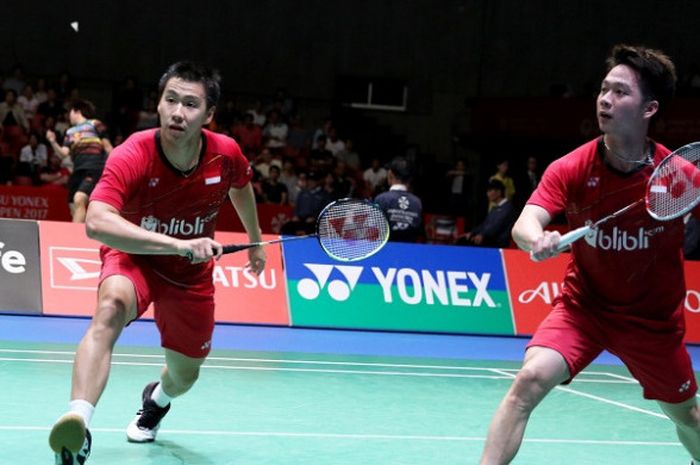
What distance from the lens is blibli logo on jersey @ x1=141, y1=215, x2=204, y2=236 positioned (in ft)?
15.5

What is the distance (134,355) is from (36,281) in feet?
7.12

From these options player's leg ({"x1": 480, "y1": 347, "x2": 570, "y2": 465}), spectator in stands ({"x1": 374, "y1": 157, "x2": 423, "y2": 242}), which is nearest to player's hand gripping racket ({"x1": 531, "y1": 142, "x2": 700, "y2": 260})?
player's leg ({"x1": 480, "y1": 347, "x2": 570, "y2": 465})

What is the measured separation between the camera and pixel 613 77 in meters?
4.00

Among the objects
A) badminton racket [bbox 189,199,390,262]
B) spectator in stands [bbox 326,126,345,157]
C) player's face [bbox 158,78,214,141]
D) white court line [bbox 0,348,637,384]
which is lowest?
white court line [bbox 0,348,637,384]

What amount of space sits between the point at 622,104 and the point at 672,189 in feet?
1.17

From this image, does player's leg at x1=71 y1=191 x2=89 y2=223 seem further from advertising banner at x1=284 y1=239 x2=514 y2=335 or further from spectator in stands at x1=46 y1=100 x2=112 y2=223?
advertising banner at x1=284 y1=239 x2=514 y2=335

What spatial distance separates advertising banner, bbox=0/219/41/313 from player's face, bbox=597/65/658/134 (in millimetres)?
6821

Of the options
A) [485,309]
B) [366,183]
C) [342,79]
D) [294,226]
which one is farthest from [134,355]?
[342,79]

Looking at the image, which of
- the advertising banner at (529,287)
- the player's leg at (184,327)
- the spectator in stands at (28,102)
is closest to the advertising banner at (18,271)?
the advertising banner at (529,287)

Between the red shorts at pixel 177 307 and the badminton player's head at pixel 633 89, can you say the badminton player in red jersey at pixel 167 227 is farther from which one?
the badminton player's head at pixel 633 89

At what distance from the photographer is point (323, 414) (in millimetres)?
6172

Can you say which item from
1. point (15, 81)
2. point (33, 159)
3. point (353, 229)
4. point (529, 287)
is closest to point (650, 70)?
point (353, 229)

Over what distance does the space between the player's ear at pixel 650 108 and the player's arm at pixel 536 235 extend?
563 millimetres

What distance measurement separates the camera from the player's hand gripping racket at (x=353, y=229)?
4.95m
